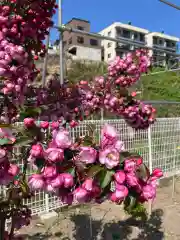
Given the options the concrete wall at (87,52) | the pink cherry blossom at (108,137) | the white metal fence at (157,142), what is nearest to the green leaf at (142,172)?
the pink cherry blossom at (108,137)

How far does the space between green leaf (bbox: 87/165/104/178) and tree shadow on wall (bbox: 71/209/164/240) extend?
2316 millimetres

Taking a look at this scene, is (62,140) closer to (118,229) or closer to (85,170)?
(85,170)

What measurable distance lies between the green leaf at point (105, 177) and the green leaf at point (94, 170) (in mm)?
12

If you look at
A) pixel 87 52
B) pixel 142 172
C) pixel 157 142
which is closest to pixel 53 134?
pixel 142 172

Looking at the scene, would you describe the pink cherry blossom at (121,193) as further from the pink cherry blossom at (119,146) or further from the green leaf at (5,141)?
the green leaf at (5,141)

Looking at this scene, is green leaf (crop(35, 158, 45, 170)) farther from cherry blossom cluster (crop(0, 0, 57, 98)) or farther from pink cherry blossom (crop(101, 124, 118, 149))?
cherry blossom cluster (crop(0, 0, 57, 98))

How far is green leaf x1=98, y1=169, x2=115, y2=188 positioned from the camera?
0.78 meters

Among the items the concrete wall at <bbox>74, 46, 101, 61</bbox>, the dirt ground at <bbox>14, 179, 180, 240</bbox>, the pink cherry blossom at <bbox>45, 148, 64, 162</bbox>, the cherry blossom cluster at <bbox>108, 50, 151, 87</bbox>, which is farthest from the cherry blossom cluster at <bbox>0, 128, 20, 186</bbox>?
the concrete wall at <bbox>74, 46, 101, 61</bbox>

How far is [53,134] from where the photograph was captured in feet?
2.75

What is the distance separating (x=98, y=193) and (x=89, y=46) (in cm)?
4126

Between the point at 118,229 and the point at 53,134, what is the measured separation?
8.82ft

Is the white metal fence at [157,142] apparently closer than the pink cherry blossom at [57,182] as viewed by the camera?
No

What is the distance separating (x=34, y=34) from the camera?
131cm

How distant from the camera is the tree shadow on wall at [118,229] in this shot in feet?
9.87
